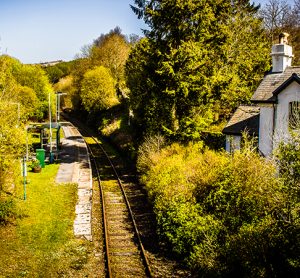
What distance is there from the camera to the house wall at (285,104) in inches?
760

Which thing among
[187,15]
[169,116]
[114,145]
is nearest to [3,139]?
[169,116]

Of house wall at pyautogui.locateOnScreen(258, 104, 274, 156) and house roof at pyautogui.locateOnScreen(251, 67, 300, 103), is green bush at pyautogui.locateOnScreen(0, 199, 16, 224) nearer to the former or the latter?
house wall at pyautogui.locateOnScreen(258, 104, 274, 156)

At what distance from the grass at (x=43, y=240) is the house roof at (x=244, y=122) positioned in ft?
38.1

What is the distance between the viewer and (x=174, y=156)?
24.9 meters

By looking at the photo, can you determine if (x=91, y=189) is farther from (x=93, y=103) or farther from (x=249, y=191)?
(x=93, y=103)

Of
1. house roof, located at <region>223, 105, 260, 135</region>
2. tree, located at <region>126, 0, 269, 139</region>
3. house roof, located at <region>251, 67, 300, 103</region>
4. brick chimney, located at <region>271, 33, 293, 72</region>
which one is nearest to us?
house roof, located at <region>251, 67, 300, 103</region>

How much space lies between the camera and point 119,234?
731 inches

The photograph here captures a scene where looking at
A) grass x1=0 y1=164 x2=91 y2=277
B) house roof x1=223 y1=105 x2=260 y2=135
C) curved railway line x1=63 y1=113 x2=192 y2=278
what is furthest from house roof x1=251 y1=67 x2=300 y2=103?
grass x1=0 y1=164 x2=91 y2=277

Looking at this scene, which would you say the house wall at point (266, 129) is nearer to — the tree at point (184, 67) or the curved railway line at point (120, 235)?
the tree at point (184, 67)

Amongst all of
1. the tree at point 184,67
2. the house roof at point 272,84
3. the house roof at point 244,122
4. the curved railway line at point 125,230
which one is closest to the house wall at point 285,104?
the house roof at point 272,84

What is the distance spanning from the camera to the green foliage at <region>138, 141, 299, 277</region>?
41.5 feet

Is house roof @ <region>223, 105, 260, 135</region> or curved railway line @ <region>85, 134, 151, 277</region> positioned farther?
house roof @ <region>223, 105, 260, 135</region>

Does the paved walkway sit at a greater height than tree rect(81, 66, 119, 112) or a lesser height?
lesser

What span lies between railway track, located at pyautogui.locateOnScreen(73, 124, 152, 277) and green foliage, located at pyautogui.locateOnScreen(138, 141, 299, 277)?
155cm
